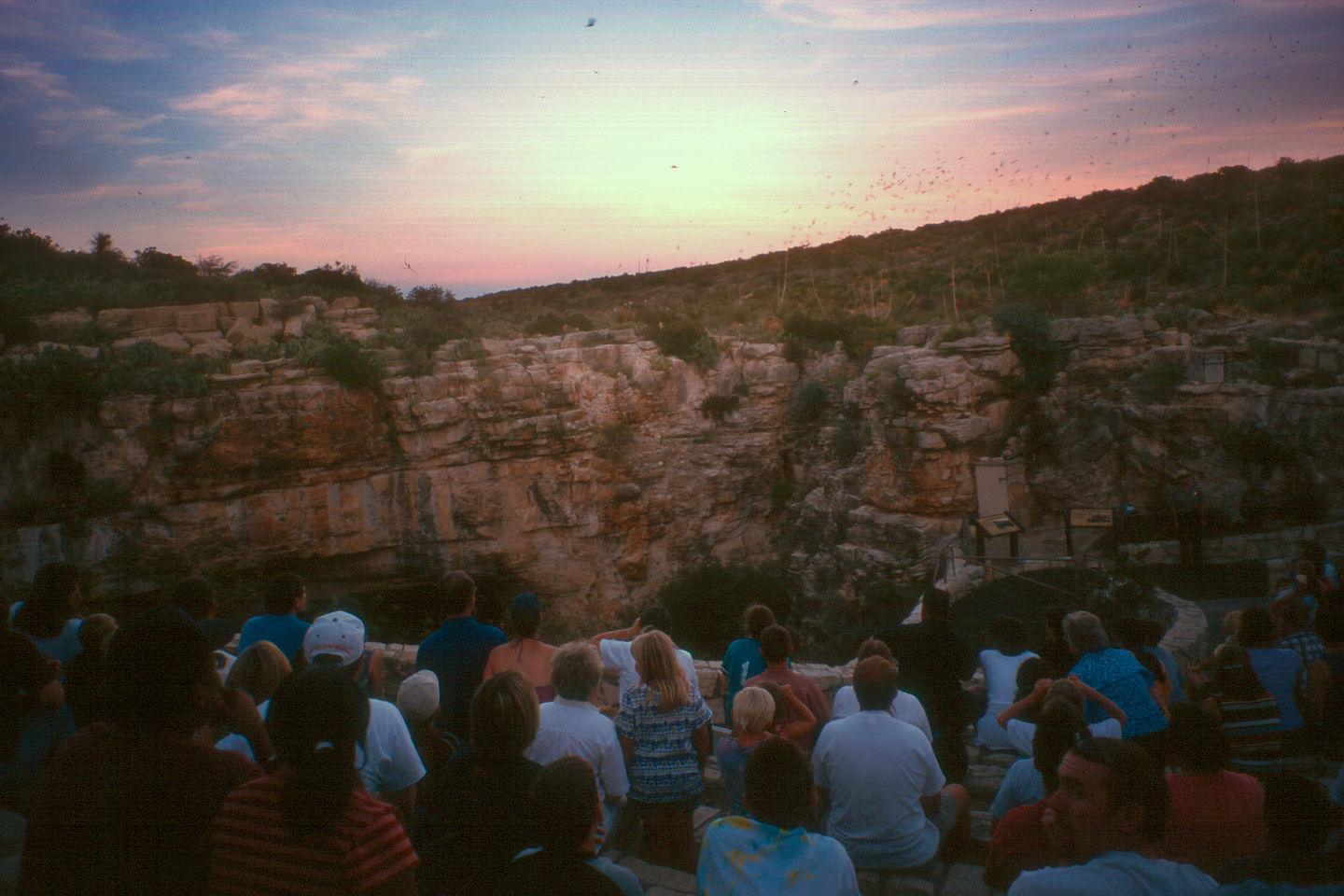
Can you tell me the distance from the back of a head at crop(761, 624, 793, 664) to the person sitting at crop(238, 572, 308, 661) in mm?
2637

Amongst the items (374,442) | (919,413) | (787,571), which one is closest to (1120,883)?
(919,413)

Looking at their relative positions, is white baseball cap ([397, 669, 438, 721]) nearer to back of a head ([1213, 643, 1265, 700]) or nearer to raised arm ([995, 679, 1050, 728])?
raised arm ([995, 679, 1050, 728])

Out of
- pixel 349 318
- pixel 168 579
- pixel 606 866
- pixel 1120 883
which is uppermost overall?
pixel 349 318

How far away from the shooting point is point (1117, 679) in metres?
4.00

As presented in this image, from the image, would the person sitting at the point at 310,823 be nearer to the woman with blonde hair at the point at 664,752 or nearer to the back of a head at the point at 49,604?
the woman with blonde hair at the point at 664,752

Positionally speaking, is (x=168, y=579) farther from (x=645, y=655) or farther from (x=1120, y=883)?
(x=1120, y=883)

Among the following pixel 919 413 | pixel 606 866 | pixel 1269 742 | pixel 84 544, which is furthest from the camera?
pixel 919 413

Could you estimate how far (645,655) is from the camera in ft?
11.9

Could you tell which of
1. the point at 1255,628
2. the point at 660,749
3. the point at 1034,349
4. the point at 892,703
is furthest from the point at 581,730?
the point at 1034,349

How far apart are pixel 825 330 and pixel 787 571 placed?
24.1ft

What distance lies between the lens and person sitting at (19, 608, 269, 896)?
1.92 metres

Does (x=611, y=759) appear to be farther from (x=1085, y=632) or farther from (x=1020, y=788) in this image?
(x=1085, y=632)

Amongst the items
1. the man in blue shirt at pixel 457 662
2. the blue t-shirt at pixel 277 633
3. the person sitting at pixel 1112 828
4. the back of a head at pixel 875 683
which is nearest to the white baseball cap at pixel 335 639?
the man in blue shirt at pixel 457 662

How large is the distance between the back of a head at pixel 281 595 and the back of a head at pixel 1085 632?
443 cm
